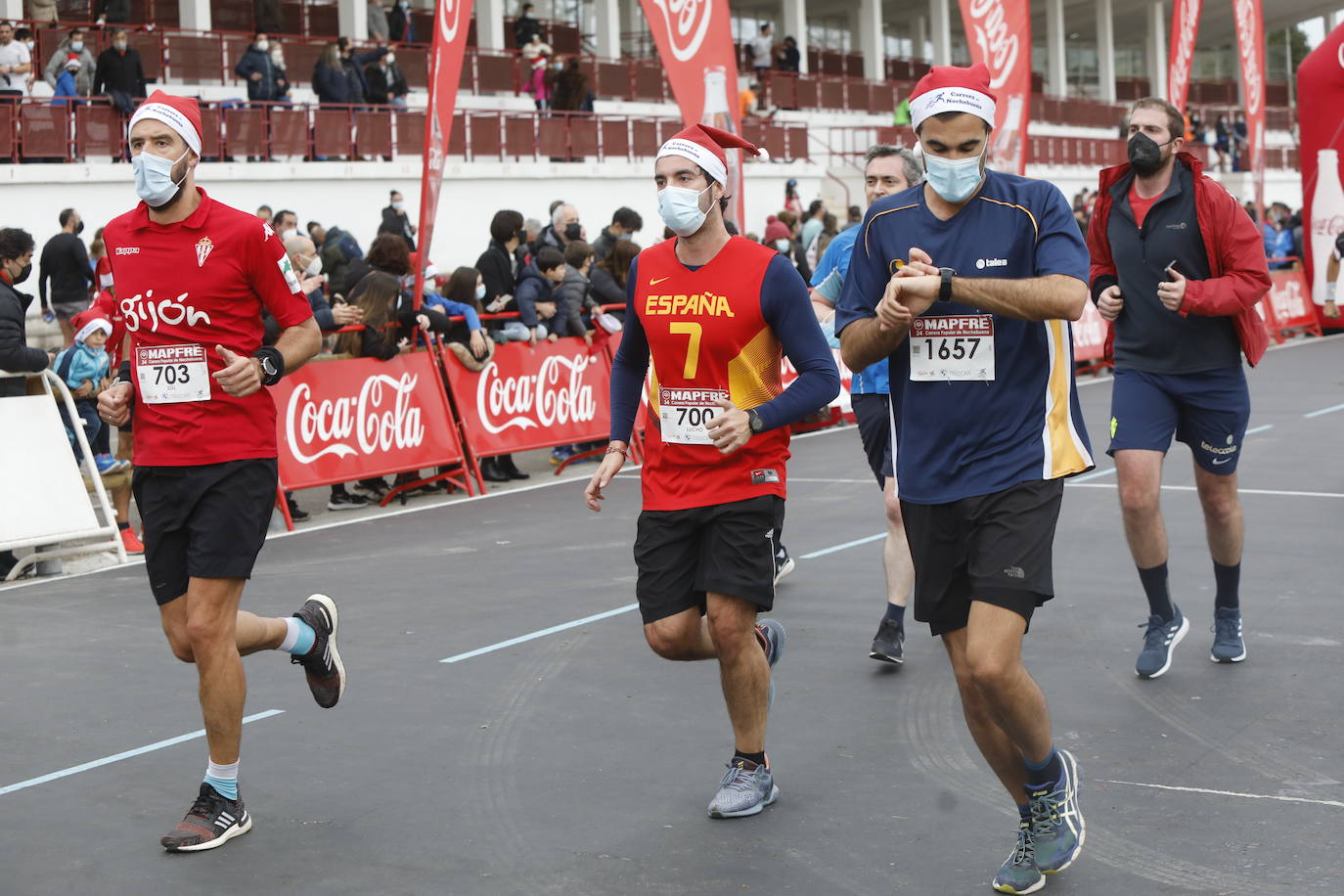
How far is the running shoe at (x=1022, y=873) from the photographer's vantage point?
14.0 feet

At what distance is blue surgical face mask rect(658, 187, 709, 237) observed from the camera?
4922mm

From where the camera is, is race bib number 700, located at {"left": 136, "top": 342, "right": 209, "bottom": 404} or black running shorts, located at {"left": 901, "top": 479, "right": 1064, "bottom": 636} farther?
race bib number 700, located at {"left": 136, "top": 342, "right": 209, "bottom": 404}

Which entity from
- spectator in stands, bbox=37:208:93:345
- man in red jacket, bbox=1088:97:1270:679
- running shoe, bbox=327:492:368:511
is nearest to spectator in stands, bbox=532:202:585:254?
running shoe, bbox=327:492:368:511

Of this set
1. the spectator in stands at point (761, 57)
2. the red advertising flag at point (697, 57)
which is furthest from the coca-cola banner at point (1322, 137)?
the spectator in stands at point (761, 57)

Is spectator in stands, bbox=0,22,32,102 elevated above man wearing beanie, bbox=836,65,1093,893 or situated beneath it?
elevated above

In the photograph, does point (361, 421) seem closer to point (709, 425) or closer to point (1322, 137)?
point (709, 425)

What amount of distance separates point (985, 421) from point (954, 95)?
850mm

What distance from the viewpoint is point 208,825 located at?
4855 mm

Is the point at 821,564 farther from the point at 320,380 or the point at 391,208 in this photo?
the point at 391,208

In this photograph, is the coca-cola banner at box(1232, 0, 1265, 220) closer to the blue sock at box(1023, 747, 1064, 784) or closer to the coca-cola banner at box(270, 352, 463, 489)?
the coca-cola banner at box(270, 352, 463, 489)

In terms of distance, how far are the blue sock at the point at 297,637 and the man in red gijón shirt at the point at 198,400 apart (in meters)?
0.39

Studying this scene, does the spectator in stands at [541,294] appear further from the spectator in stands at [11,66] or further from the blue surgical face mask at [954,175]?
the blue surgical face mask at [954,175]

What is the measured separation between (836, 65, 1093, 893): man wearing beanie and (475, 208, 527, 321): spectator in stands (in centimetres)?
1006

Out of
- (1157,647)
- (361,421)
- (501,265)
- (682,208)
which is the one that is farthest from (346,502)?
(682,208)
